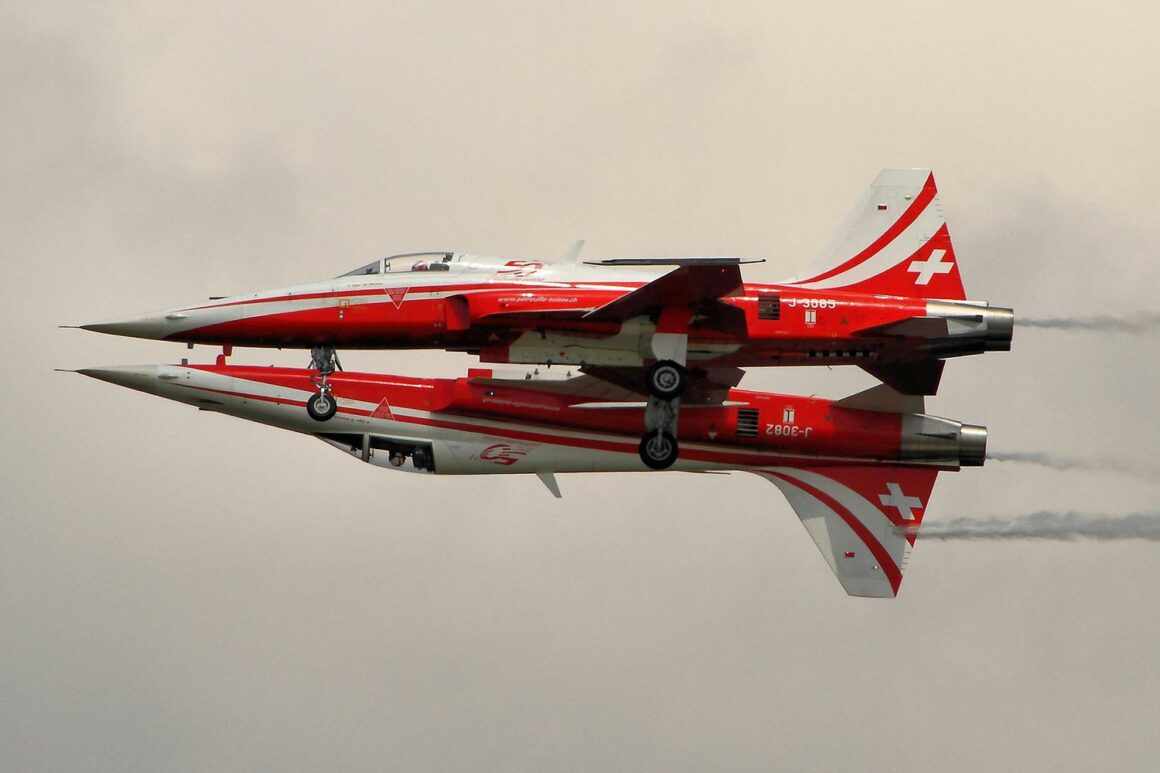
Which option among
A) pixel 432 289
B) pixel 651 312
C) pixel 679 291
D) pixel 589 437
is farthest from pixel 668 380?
pixel 589 437

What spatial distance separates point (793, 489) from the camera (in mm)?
44594

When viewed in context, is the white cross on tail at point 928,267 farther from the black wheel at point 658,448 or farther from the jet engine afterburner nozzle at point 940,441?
the black wheel at point 658,448

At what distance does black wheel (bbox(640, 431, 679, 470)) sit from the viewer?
135 ft

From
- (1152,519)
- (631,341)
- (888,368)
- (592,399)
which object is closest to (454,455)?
(592,399)

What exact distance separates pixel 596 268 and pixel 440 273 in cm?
276

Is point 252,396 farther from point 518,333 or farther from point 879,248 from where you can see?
point 879,248

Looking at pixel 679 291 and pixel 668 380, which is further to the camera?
pixel 668 380

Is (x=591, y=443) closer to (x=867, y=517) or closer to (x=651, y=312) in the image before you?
(x=651, y=312)

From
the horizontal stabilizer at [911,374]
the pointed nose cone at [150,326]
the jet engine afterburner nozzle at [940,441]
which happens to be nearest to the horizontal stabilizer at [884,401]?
the jet engine afterburner nozzle at [940,441]

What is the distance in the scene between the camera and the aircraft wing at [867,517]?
44.4 metres

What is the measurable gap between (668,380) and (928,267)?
5.28m

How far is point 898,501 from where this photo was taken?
1748 inches

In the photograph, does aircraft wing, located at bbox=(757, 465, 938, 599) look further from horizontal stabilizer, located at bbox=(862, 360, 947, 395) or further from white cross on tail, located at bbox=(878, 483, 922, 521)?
horizontal stabilizer, located at bbox=(862, 360, 947, 395)

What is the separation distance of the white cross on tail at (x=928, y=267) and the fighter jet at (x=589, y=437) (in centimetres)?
388
